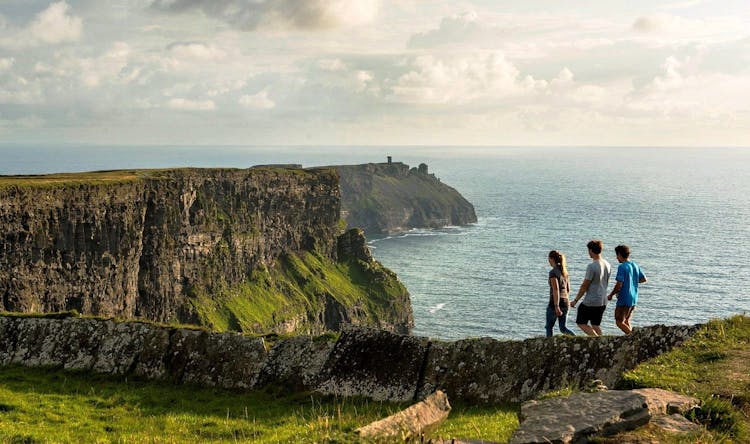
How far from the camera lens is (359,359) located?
1452 cm

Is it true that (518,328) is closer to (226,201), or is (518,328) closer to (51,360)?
(226,201)

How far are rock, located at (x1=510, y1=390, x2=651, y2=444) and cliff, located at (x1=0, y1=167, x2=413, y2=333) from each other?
285ft

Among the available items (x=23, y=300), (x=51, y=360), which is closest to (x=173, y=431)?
→ (x=51, y=360)

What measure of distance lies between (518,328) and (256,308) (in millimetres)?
66751

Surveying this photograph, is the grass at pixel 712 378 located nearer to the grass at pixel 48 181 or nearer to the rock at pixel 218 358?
the rock at pixel 218 358

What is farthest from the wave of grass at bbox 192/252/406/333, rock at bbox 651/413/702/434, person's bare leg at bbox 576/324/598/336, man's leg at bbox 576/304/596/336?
rock at bbox 651/413/702/434

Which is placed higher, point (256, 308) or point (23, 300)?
point (23, 300)

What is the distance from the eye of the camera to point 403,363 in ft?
46.5

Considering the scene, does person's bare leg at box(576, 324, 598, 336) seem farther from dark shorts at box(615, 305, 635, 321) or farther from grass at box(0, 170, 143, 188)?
grass at box(0, 170, 143, 188)

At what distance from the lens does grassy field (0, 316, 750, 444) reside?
939 cm

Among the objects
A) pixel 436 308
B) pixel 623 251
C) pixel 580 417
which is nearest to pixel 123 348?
pixel 580 417

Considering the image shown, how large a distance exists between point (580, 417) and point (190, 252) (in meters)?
140

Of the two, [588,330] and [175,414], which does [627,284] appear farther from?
[175,414]

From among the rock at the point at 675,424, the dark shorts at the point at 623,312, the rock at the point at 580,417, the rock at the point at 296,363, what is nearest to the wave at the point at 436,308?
the dark shorts at the point at 623,312
